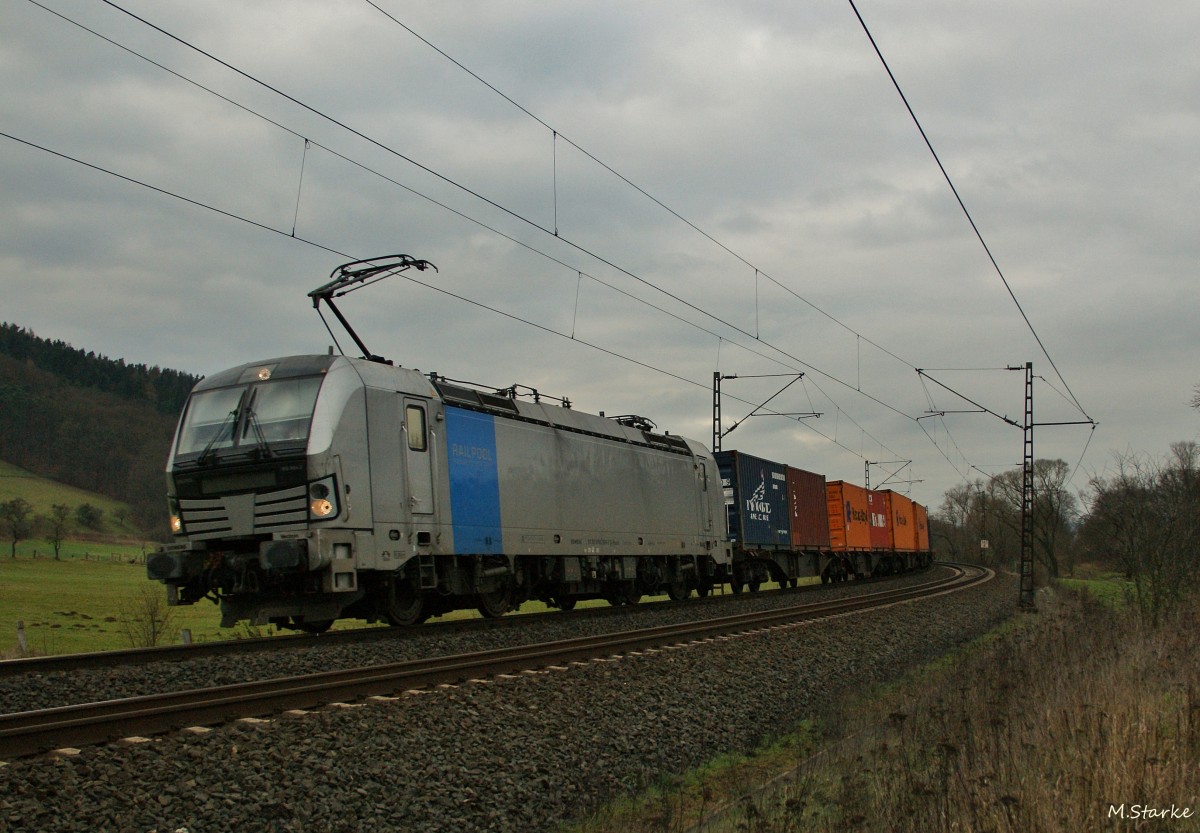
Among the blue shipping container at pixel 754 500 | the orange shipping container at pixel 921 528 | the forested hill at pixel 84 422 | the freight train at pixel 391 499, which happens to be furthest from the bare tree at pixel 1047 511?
the forested hill at pixel 84 422

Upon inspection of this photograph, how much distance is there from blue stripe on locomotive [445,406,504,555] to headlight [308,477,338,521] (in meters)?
2.53

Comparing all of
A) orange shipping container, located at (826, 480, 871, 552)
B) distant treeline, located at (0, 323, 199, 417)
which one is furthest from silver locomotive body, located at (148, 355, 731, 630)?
distant treeline, located at (0, 323, 199, 417)

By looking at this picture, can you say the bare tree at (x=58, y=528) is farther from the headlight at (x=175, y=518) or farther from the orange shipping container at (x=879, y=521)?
the headlight at (x=175, y=518)

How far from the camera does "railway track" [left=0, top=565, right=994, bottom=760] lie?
20.4ft

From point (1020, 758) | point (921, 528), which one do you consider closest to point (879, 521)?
point (921, 528)

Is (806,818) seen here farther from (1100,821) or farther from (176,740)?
(176,740)

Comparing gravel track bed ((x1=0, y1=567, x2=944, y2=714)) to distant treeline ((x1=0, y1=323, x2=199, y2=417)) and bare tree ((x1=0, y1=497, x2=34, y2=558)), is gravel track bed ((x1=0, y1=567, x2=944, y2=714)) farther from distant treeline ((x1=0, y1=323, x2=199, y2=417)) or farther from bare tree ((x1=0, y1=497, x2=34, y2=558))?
distant treeline ((x1=0, y1=323, x2=199, y2=417))

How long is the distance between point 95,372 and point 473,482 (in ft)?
359

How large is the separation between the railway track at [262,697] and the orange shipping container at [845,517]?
22.7 meters

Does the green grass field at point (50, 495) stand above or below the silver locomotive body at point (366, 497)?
above

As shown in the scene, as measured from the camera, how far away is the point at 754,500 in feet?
88.2

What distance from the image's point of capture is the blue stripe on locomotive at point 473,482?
14.3 m

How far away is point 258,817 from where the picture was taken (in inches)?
213

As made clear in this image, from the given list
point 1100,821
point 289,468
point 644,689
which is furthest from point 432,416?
point 1100,821
